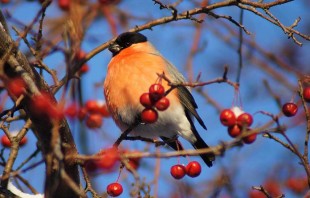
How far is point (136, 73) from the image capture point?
127 inches

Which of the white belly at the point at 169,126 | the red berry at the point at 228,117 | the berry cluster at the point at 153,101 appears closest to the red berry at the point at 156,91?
the berry cluster at the point at 153,101

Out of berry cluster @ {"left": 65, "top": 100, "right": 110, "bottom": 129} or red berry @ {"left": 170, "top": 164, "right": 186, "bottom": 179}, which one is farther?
berry cluster @ {"left": 65, "top": 100, "right": 110, "bottom": 129}

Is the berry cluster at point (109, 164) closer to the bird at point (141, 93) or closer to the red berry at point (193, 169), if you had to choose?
the red berry at point (193, 169)

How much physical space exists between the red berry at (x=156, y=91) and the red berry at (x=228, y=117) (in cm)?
23

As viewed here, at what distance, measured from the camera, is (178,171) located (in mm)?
2377

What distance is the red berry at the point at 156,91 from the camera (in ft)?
6.08

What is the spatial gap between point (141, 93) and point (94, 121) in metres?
0.42

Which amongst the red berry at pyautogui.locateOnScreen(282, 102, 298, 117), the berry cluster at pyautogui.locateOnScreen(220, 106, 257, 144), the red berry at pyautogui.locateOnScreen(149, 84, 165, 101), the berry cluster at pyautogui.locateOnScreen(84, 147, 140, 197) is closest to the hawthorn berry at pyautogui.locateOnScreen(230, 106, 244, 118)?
the berry cluster at pyautogui.locateOnScreen(220, 106, 257, 144)

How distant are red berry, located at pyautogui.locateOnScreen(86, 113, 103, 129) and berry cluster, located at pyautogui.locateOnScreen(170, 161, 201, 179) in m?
0.55

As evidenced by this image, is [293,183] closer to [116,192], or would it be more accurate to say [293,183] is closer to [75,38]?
[116,192]

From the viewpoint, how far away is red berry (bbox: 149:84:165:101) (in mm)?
1854

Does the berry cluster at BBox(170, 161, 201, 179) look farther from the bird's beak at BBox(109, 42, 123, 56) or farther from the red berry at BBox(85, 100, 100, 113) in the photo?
the bird's beak at BBox(109, 42, 123, 56)

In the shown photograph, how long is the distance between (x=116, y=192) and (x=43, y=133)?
0.42m

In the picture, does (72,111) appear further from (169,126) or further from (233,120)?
(169,126)
